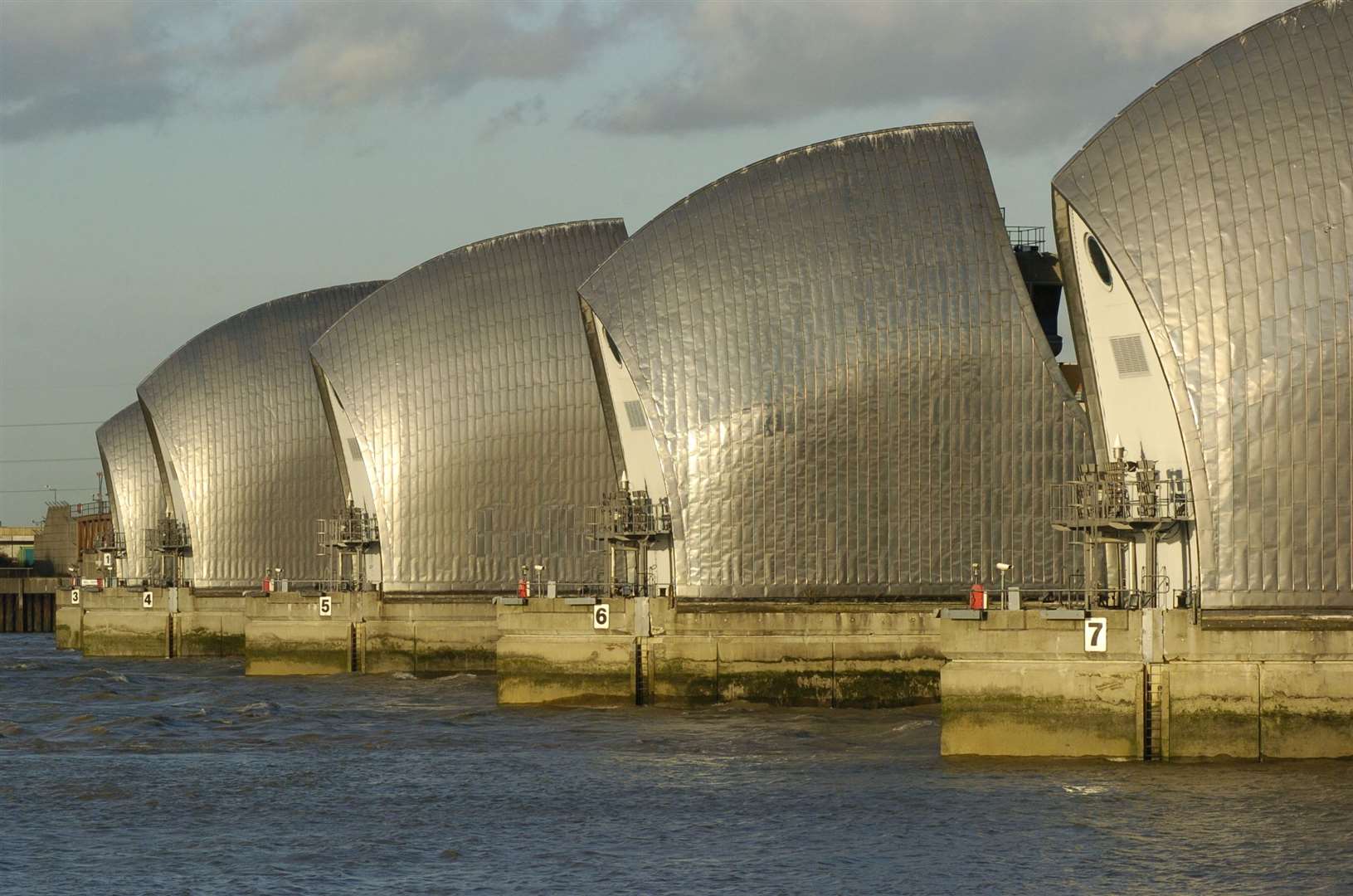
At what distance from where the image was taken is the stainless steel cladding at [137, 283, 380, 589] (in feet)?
291

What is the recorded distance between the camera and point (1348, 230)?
143 ft

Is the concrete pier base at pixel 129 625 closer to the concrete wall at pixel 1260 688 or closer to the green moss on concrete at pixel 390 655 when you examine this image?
the green moss on concrete at pixel 390 655

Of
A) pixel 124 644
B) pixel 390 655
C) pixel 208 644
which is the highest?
pixel 390 655

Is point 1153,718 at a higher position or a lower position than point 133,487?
lower

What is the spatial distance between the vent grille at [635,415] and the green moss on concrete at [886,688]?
1259 cm

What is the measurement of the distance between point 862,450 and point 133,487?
5999 cm

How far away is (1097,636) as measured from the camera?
39.2m

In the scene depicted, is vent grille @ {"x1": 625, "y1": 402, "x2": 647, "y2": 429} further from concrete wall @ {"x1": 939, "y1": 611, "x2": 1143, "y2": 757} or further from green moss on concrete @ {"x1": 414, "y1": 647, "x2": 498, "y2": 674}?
concrete wall @ {"x1": 939, "y1": 611, "x2": 1143, "y2": 757}

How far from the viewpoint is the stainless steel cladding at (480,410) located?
72.4 metres

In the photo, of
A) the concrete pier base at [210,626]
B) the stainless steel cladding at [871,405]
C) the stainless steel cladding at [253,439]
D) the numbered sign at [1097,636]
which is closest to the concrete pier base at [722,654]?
the stainless steel cladding at [871,405]

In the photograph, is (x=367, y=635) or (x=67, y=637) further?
(x=67, y=637)

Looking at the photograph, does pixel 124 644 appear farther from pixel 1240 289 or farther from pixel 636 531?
pixel 1240 289

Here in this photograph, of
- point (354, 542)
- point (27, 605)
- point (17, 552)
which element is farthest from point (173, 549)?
point (17, 552)

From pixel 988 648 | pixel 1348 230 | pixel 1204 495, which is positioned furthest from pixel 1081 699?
pixel 1348 230
